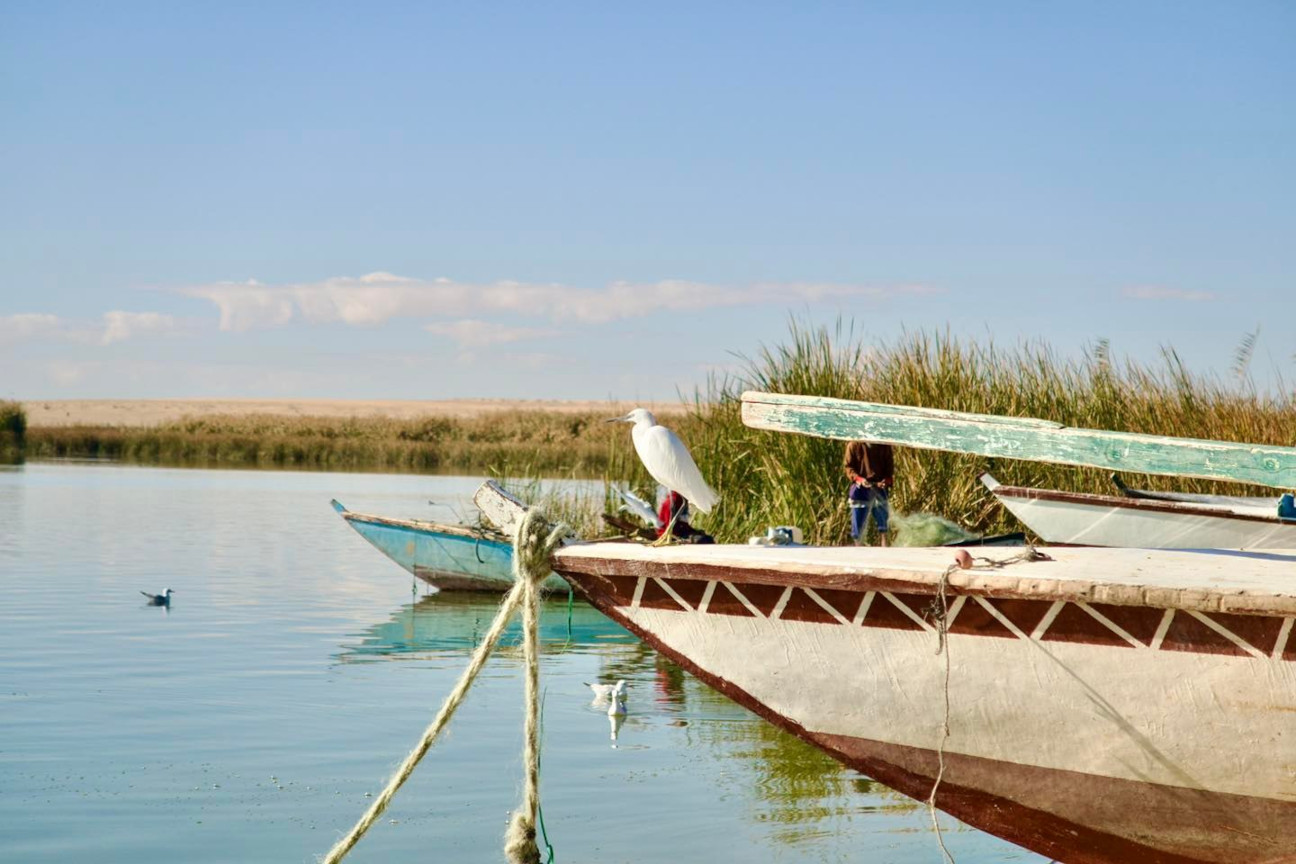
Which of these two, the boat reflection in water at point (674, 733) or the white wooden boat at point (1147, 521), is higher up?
the white wooden boat at point (1147, 521)

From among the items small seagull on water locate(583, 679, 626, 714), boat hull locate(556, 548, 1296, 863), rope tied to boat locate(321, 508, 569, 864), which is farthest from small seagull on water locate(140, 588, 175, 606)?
boat hull locate(556, 548, 1296, 863)

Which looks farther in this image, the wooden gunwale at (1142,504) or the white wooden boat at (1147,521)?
the white wooden boat at (1147,521)

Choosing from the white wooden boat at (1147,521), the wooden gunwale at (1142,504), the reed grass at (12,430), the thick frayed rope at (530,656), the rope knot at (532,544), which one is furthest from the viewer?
the reed grass at (12,430)

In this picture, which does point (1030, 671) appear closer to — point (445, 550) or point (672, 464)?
point (672, 464)

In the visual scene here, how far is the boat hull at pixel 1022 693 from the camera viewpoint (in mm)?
4383

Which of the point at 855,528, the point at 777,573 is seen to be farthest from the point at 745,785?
the point at 855,528

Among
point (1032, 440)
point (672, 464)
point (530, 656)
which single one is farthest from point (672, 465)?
point (1032, 440)

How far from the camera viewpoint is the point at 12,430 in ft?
152

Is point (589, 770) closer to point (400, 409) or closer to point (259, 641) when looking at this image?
point (259, 641)

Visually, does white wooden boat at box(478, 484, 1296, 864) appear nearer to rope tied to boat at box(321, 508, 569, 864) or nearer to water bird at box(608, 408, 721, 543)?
rope tied to boat at box(321, 508, 569, 864)

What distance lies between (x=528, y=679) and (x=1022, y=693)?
1.70m

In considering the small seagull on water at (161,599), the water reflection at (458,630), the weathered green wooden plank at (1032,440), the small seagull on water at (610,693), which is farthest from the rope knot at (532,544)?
the small seagull on water at (161,599)

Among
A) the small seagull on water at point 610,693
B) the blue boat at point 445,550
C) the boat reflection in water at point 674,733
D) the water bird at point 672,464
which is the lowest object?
the boat reflection in water at point 674,733

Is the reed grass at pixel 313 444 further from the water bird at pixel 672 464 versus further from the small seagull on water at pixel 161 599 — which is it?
the water bird at pixel 672 464
